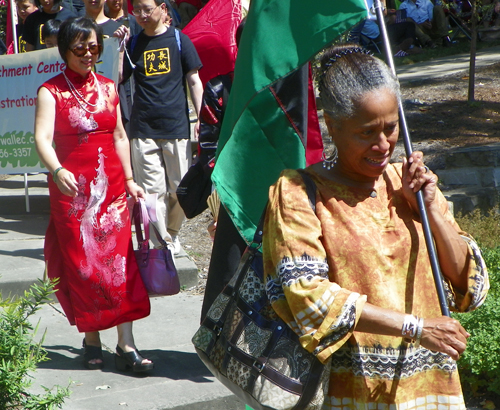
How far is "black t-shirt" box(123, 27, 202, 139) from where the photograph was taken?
5.69m

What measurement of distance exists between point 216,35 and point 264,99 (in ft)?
6.42

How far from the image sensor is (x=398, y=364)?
6.48ft

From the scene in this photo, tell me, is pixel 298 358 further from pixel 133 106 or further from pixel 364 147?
pixel 133 106

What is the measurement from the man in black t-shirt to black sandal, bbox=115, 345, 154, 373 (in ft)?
6.09

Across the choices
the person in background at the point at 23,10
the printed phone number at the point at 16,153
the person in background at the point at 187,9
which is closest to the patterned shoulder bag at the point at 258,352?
the printed phone number at the point at 16,153

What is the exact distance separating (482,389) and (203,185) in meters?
2.04

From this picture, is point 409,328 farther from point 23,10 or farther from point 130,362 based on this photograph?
point 23,10

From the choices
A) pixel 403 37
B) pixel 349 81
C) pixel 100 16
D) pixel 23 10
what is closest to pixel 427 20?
pixel 403 37

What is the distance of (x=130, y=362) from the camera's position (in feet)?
13.1

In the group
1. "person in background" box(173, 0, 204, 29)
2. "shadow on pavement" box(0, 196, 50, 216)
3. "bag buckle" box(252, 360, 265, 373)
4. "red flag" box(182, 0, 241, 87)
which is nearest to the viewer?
"bag buckle" box(252, 360, 265, 373)

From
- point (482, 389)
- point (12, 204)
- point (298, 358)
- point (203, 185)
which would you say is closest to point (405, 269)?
point (298, 358)

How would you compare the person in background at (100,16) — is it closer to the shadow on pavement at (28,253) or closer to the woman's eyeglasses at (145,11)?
the woman's eyeglasses at (145,11)

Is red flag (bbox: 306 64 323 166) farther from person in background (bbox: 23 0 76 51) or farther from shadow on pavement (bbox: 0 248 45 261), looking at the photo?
person in background (bbox: 23 0 76 51)

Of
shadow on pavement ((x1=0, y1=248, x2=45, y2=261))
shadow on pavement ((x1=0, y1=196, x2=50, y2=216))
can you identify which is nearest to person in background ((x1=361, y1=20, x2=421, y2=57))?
shadow on pavement ((x1=0, y1=196, x2=50, y2=216))
